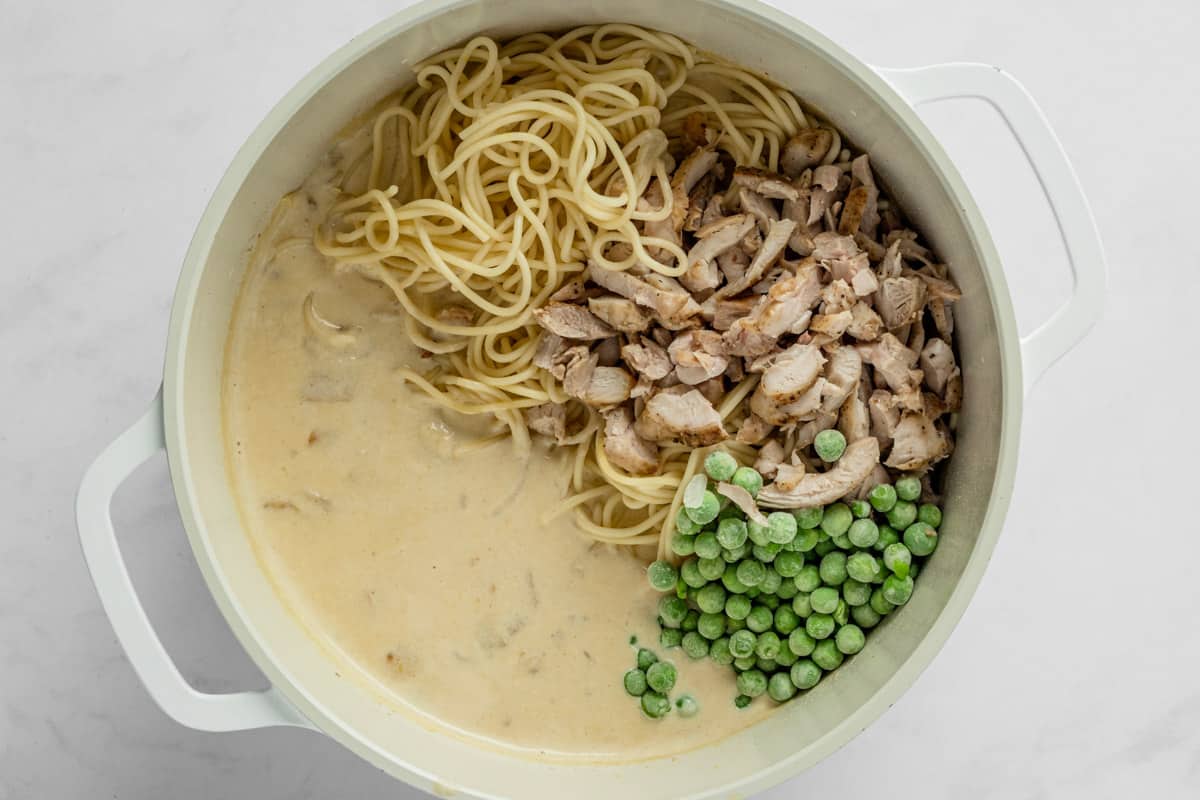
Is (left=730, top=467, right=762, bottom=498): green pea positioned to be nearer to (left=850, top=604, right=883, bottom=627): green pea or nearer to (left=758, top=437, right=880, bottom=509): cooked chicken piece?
(left=758, top=437, right=880, bottom=509): cooked chicken piece

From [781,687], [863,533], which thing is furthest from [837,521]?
Answer: [781,687]

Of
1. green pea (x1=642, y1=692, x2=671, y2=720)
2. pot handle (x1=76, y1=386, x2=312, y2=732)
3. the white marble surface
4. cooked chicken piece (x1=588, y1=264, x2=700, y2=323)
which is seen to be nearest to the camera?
pot handle (x1=76, y1=386, x2=312, y2=732)

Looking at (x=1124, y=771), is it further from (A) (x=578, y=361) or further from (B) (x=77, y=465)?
(B) (x=77, y=465)

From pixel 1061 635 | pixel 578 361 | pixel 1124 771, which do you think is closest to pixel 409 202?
pixel 578 361

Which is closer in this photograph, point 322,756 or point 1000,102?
point 1000,102

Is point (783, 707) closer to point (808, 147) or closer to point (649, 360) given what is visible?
point (649, 360)

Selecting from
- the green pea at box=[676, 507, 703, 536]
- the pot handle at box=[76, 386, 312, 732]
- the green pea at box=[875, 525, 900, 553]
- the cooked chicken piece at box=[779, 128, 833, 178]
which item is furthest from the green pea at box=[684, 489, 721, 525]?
the pot handle at box=[76, 386, 312, 732]

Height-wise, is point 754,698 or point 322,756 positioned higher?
point 754,698
